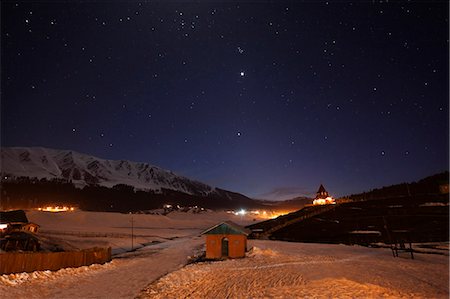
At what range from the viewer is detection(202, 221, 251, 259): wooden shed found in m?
31.0

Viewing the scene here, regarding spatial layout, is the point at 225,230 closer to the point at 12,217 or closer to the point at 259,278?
the point at 259,278

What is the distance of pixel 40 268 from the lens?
73.2ft

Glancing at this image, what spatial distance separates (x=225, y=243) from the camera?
31922 mm

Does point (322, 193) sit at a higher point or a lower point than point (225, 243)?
higher

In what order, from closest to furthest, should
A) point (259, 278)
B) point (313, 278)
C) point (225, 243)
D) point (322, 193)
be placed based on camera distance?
point (313, 278) < point (259, 278) < point (225, 243) < point (322, 193)

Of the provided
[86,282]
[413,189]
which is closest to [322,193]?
[413,189]

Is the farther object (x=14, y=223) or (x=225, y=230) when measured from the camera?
(x=14, y=223)

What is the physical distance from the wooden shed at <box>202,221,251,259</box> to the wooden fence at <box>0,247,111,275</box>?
9.95 meters

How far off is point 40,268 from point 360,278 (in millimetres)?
22156

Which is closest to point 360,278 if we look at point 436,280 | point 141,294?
point 436,280

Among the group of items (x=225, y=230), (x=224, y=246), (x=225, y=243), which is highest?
(x=225, y=230)

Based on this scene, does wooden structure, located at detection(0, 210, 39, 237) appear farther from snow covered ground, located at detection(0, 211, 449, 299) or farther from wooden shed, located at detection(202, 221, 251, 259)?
wooden shed, located at detection(202, 221, 251, 259)

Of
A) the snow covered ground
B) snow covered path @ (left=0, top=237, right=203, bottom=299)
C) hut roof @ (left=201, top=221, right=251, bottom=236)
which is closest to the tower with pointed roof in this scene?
the snow covered ground

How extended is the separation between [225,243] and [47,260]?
16014mm
